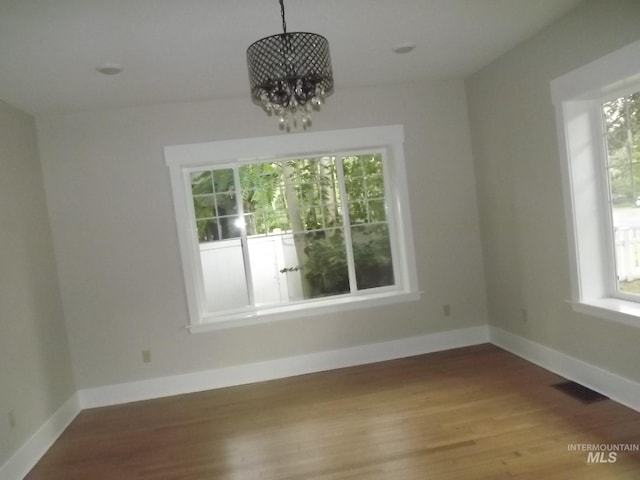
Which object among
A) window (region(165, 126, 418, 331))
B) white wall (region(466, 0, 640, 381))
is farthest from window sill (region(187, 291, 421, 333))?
white wall (region(466, 0, 640, 381))

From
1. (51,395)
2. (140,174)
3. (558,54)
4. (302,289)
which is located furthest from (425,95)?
(51,395)

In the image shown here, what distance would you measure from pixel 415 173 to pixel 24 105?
10.5ft

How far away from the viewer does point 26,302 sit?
2.92 metres

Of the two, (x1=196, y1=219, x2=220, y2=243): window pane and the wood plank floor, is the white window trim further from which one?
(x1=196, y1=219, x2=220, y2=243): window pane

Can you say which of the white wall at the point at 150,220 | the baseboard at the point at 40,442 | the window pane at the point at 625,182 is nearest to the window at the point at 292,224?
the white wall at the point at 150,220

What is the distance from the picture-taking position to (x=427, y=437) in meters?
2.52

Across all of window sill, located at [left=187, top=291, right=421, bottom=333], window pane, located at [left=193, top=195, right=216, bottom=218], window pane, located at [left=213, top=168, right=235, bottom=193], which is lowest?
window sill, located at [left=187, top=291, right=421, bottom=333]

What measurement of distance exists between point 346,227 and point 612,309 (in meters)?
2.11

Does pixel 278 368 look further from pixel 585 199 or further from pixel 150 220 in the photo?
pixel 585 199

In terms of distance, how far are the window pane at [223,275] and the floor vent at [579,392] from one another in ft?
8.50

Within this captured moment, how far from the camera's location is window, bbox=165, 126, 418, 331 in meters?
3.63

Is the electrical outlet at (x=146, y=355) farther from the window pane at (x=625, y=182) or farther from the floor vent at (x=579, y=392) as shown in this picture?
the window pane at (x=625, y=182)

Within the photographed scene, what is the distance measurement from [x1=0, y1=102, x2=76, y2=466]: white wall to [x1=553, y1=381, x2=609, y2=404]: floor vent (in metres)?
3.57

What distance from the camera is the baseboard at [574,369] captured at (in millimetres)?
2588
